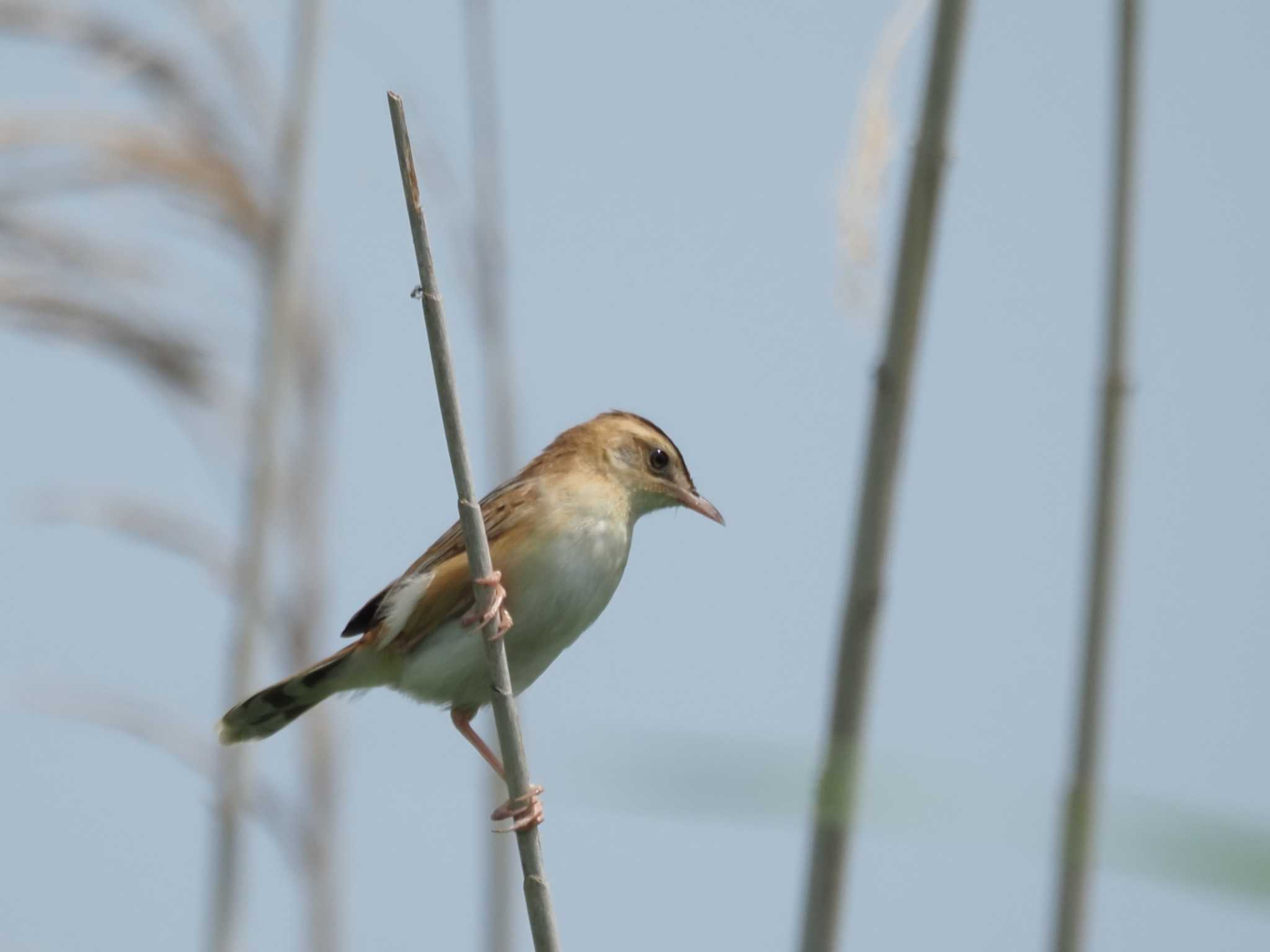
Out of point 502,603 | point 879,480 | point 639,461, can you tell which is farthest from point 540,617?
point 879,480

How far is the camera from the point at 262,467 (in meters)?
3.98

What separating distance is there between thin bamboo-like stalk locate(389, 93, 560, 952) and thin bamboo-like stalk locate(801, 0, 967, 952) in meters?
0.45

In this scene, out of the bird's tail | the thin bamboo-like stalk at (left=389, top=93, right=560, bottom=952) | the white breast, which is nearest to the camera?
the thin bamboo-like stalk at (left=389, top=93, right=560, bottom=952)

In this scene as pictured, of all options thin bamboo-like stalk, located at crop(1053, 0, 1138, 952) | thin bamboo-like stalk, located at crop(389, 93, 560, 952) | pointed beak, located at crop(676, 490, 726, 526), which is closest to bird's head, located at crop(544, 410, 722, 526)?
pointed beak, located at crop(676, 490, 726, 526)

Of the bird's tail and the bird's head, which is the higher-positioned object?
the bird's head

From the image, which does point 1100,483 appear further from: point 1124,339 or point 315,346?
point 315,346

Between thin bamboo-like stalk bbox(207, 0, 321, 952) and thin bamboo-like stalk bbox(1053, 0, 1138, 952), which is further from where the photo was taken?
thin bamboo-like stalk bbox(207, 0, 321, 952)

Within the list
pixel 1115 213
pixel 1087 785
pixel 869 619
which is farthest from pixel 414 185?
pixel 1087 785

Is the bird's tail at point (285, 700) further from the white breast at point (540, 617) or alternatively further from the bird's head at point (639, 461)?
the bird's head at point (639, 461)

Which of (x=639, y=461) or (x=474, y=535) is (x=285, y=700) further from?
(x=474, y=535)

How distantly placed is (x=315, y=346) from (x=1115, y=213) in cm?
346

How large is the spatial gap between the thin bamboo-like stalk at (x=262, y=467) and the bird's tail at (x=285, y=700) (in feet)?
0.17

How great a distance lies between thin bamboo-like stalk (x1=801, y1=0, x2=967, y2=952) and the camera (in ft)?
6.34

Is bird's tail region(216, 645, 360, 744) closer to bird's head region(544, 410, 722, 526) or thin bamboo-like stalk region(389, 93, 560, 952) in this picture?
bird's head region(544, 410, 722, 526)
